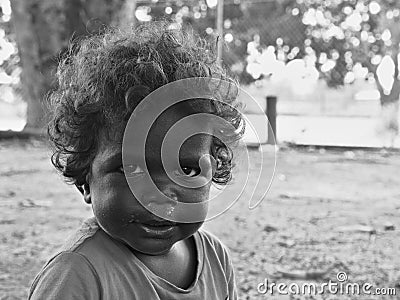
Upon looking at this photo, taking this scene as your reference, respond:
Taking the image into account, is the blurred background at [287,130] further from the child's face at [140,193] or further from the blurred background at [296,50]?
the child's face at [140,193]

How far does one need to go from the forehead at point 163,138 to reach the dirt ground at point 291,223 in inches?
38.1

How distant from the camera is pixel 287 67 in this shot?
3.46 metres

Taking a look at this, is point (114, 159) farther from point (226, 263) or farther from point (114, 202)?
point (226, 263)

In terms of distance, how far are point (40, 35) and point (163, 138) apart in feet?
10.4

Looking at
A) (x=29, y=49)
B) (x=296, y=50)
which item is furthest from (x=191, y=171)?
(x=29, y=49)

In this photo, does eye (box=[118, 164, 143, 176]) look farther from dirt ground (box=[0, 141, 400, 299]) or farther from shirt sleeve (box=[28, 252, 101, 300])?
dirt ground (box=[0, 141, 400, 299])

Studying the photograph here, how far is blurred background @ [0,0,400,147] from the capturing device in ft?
10.9

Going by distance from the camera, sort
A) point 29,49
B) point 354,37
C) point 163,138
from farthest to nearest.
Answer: point 29,49
point 354,37
point 163,138

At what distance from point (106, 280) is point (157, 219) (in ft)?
0.31

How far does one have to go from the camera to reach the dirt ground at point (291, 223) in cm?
211

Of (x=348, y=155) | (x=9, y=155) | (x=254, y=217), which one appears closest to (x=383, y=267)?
(x=254, y=217)

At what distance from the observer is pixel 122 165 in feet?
2.40

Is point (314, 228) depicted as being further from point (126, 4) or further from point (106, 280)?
point (106, 280)

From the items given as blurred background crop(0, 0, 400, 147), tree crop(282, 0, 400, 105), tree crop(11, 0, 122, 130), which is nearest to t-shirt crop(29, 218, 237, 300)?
blurred background crop(0, 0, 400, 147)
